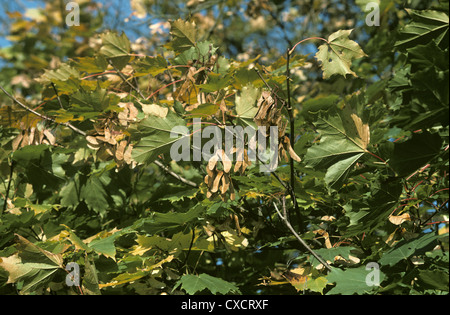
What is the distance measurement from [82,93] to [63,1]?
16.0 ft

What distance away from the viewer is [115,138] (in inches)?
70.6

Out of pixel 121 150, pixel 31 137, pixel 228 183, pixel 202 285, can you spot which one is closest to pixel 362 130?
pixel 228 183

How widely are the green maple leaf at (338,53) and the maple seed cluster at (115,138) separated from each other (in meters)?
0.76

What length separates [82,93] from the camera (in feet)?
5.95

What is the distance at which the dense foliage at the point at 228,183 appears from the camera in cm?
137

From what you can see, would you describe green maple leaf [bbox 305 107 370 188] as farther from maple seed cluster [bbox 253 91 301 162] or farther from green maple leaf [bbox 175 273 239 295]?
green maple leaf [bbox 175 273 239 295]

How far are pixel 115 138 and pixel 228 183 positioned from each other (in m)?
0.54

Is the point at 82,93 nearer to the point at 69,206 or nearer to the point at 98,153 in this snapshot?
the point at 98,153

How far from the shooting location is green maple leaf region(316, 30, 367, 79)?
166 centimetres

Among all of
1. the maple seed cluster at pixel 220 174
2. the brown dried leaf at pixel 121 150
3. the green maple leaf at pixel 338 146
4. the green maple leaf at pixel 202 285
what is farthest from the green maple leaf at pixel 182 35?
the green maple leaf at pixel 202 285

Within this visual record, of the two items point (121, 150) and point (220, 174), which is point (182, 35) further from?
point (220, 174)

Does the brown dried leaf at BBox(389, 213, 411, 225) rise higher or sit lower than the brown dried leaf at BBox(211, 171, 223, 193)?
lower

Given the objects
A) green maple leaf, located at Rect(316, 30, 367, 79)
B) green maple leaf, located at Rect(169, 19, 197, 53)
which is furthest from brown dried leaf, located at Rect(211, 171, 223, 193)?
green maple leaf, located at Rect(169, 19, 197, 53)

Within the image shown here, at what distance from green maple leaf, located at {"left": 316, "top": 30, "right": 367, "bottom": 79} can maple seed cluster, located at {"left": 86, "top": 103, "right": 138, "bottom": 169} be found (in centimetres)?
76
